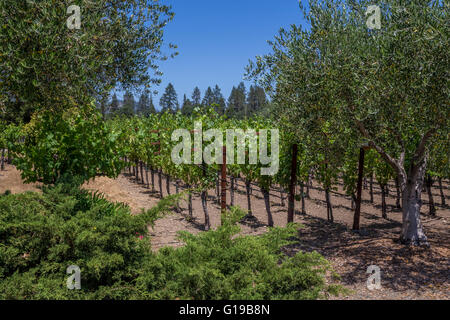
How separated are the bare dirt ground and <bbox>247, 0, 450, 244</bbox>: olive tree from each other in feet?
3.37

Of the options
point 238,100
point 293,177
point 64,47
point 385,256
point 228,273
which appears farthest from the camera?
point 238,100

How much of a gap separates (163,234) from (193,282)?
8.95 meters

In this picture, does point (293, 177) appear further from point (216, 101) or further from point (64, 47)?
point (216, 101)

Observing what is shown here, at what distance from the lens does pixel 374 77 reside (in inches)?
303

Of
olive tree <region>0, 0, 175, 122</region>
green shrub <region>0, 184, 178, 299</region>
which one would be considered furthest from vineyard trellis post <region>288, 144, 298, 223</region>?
green shrub <region>0, 184, 178, 299</region>

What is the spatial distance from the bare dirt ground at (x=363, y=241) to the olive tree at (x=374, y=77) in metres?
1.03

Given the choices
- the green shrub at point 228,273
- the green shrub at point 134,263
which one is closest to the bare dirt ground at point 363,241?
the green shrub at point 228,273

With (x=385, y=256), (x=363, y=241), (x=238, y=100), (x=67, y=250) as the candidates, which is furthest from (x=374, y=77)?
(x=238, y=100)

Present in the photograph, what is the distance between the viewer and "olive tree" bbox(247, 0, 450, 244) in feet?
23.0

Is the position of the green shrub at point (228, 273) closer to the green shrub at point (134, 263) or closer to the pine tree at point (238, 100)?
the green shrub at point (134, 263)

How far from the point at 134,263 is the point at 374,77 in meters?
6.39

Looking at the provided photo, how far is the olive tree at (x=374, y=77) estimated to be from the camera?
701 centimetres
